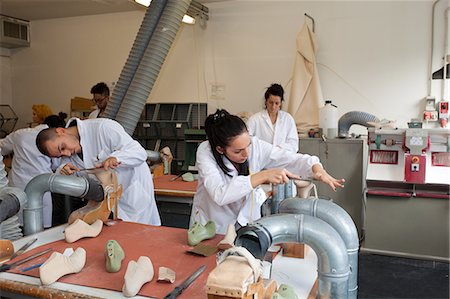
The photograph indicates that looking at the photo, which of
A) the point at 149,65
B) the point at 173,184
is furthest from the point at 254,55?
the point at 173,184

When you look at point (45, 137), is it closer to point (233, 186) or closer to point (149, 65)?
point (233, 186)

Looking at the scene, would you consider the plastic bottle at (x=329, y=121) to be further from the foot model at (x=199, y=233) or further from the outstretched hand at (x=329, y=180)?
the foot model at (x=199, y=233)

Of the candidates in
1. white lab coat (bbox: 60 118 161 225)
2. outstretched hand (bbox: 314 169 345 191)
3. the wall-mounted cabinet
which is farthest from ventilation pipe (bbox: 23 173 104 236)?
the wall-mounted cabinet

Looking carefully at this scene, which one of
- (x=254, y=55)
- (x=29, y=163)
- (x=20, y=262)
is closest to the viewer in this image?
(x=20, y=262)

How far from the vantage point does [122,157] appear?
7.87 ft

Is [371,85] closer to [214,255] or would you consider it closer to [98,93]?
[98,93]

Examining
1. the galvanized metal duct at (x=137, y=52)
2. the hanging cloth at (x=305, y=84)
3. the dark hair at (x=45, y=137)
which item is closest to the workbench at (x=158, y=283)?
the dark hair at (x=45, y=137)

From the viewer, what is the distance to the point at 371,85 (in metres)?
4.99

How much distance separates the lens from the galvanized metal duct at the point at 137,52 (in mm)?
4109

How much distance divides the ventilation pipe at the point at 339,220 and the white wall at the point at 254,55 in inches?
153

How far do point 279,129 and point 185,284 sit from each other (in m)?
3.12

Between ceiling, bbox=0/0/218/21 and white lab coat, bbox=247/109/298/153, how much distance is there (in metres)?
2.28

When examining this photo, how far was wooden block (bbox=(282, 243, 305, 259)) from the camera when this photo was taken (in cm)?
166

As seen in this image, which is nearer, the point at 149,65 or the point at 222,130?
Answer: the point at 222,130
